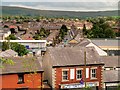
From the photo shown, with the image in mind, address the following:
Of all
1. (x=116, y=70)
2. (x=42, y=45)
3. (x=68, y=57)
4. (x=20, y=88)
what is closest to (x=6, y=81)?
(x=20, y=88)

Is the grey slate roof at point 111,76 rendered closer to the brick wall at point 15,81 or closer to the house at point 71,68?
the house at point 71,68

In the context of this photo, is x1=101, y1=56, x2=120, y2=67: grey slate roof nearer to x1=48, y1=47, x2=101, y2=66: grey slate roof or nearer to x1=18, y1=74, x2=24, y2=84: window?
x1=48, y1=47, x2=101, y2=66: grey slate roof

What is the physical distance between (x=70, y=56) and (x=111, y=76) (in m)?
3.03

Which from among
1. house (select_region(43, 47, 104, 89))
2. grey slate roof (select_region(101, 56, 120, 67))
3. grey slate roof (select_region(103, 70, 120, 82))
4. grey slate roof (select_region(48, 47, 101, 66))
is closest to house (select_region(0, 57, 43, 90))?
house (select_region(43, 47, 104, 89))

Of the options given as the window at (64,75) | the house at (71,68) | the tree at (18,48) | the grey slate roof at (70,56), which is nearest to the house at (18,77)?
the house at (71,68)

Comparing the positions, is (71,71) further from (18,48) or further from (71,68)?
(18,48)

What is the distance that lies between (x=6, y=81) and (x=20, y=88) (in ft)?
3.12

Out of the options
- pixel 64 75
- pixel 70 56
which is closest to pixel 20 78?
pixel 64 75

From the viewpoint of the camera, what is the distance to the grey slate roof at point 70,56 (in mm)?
18391

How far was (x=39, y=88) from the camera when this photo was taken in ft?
54.5

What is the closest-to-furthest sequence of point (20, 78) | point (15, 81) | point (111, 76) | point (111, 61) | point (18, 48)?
point (15, 81) < point (20, 78) < point (111, 76) < point (111, 61) < point (18, 48)

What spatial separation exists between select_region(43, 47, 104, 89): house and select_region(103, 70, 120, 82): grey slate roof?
22.4 inches

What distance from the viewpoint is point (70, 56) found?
19016mm

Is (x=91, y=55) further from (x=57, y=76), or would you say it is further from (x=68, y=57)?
(x=57, y=76)
